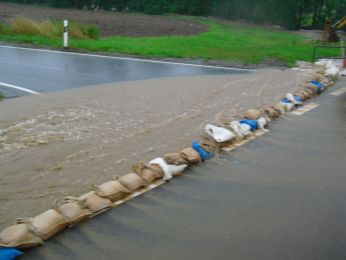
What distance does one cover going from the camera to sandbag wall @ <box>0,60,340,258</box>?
3.90 m

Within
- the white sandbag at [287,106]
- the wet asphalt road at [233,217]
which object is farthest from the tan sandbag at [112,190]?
the white sandbag at [287,106]

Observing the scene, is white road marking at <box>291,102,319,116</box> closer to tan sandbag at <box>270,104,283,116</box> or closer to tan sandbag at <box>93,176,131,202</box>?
tan sandbag at <box>270,104,283,116</box>

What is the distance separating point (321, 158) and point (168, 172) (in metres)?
2.28

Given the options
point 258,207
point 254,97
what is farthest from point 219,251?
point 254,97

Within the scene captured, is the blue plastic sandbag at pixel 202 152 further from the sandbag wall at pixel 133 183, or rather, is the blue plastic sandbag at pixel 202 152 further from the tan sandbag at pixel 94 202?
the tan sandbag at pixel 94 202

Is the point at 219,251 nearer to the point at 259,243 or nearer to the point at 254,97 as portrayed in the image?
the point at 259,243

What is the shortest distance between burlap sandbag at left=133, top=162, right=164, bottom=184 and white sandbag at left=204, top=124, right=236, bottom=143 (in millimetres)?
1489

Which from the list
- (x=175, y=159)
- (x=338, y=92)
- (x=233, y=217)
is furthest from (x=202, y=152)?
(x=338, y=92)

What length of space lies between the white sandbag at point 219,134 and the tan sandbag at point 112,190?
7.01ft

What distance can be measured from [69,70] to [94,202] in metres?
8.64

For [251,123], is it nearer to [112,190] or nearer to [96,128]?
[96,128]

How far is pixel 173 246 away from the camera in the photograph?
3936 millimetres

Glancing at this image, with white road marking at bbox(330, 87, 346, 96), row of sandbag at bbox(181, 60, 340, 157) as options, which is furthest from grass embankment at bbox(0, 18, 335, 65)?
row of sandbag at bbox(181, 60, 340, 157)

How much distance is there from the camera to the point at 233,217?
14.7ft
